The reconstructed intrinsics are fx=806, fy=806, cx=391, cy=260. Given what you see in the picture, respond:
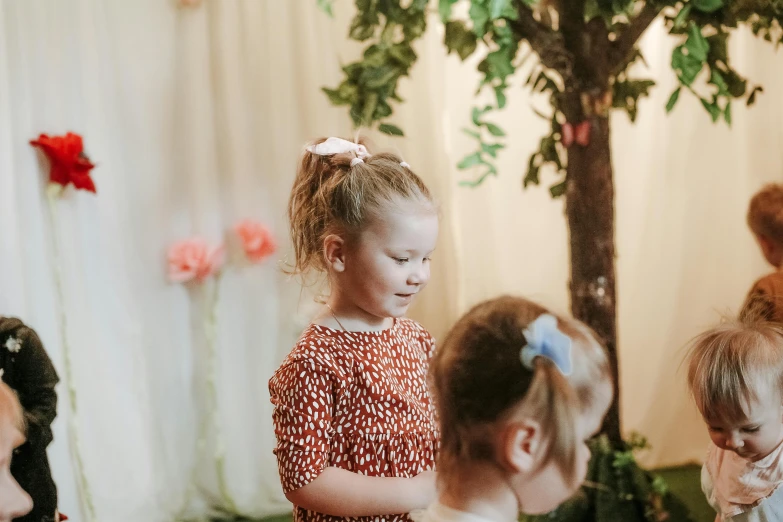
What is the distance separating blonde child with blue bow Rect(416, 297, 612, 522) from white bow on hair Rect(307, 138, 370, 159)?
1.46 ft

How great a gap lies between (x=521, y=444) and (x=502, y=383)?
7 centimetres

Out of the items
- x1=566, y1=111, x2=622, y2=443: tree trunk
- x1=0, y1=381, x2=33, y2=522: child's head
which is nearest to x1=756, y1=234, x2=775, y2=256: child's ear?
x1=566, y1=111, x2=622, y2=443: tree trunk

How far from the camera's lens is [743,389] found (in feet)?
4.27

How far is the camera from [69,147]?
89.1 inches

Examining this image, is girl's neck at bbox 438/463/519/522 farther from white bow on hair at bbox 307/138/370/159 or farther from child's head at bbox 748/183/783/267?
child's head at bbox 748/183/783/267

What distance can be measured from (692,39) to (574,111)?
0.36m

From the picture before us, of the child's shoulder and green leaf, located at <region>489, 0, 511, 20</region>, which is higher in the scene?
green leaf, located at <region>489, 0, 511, 20</region>

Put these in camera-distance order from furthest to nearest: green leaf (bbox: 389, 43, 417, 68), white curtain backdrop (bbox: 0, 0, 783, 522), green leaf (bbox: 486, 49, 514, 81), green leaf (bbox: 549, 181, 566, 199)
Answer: white curtain backdrop (bbox: 0, 0, 783, 522), green leaf (bbox: 549, 181, 566, 199), green leaf (bbox: 389, 43, 417, 68), green leaf (bbox: 486, 49, 514, 81)

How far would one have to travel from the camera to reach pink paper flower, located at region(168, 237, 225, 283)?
98.6 inches

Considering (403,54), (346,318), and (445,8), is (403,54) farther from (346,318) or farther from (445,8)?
(346,318)

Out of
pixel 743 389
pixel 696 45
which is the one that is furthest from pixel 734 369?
pixel 696 45

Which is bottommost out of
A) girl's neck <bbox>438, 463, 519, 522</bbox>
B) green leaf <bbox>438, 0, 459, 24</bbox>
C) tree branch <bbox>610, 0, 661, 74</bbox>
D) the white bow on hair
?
girl's neck <bbox>438, 463, 519, 522</bbox>

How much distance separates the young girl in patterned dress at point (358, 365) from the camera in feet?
3.83

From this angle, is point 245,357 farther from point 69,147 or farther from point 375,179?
point 375,179
